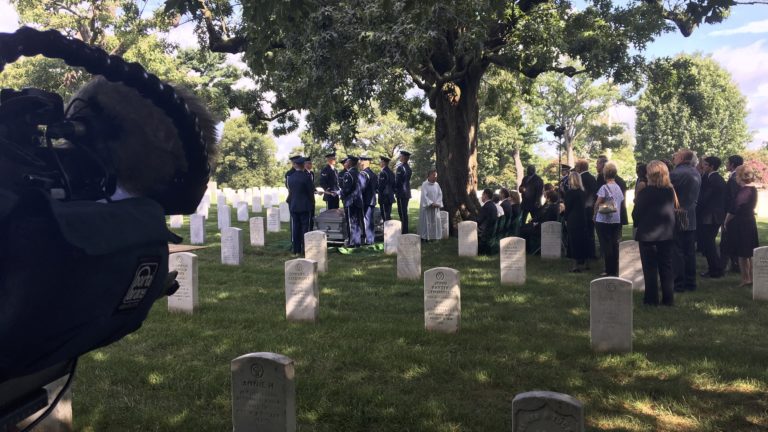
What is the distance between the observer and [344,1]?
38.2 feet

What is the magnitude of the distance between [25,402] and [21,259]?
2.08 feet

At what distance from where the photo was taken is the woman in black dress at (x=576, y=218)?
10445mm

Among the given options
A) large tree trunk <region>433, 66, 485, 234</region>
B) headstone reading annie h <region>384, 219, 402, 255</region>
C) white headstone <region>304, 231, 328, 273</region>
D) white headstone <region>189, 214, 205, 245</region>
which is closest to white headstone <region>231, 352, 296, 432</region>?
white headstone <region>304, 231, 328, 273</region>

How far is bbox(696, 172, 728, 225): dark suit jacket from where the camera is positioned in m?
10.2

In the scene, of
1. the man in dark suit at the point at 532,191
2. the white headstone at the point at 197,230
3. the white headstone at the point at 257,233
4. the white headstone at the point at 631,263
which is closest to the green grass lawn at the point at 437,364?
the white headstone at the point at 631,263

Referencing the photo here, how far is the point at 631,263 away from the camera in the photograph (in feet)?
29.1

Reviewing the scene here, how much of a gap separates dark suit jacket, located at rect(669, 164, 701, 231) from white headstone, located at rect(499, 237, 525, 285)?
2538 mm

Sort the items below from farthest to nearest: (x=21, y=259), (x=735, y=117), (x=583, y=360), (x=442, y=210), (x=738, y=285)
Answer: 1. (x=735, y=117)
2. (x=442, y=210)
3. (x=738, y=285)
4. (x=583, y=360)
5. (x=21, y=259)

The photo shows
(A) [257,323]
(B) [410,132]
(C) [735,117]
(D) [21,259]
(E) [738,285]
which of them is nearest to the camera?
(D) [21,259]

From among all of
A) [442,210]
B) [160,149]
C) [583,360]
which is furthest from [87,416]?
[442,210]

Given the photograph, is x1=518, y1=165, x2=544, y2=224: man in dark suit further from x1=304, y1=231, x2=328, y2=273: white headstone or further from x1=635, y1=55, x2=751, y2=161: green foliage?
x1=635, y1=55, x2=751, y2=161: green foliage

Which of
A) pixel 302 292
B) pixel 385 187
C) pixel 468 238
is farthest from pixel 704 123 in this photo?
pixel 302 292

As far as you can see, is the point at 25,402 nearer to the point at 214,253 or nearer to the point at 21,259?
the point at 21,259

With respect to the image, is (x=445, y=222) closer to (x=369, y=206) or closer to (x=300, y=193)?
(x=369, y=206)
